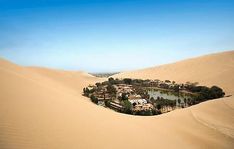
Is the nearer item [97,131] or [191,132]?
[97,131]

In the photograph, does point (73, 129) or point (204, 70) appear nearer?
point (73, 129)

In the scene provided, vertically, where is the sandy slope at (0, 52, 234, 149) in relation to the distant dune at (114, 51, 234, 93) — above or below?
below

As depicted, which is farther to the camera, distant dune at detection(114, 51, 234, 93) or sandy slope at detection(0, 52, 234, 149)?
distant dune at detection(114, 51, 234, 93)

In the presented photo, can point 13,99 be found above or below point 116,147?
above

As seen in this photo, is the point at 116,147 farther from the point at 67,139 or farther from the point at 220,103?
the point at 220,103

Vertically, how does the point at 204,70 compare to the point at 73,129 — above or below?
above

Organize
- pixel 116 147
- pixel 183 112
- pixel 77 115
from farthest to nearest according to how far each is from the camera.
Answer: pixel 183 112 → pixel 77 115 → pixel 116 147

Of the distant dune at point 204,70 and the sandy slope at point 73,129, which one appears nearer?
the sandy slope at point 73,129

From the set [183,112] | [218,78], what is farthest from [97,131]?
[218,78]

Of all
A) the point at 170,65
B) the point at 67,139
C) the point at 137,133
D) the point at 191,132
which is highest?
the point at 170,65

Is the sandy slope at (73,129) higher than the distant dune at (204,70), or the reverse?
the distant dune at (204,70)

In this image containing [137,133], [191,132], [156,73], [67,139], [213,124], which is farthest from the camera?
[156,73]
